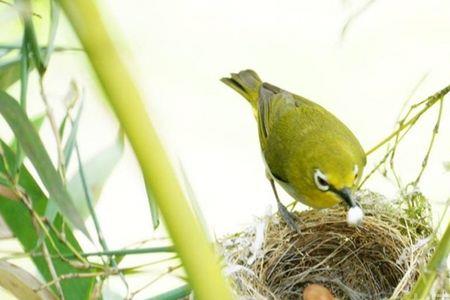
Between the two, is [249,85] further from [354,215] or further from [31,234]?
[31,234]

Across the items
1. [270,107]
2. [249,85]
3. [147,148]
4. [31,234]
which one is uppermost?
[249,85]

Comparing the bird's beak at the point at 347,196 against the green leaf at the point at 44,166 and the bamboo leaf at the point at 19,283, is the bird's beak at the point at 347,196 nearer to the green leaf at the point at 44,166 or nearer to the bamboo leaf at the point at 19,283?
the bamboo leaf at the point at 19,283

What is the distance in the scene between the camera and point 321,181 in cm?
303

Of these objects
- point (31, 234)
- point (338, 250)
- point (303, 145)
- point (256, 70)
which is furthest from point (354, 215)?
point (256, 70)

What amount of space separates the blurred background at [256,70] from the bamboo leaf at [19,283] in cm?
335

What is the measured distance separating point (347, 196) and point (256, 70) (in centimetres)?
319

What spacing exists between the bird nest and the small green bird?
84 millimetres

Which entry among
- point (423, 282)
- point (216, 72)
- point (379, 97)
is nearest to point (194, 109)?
point (216, 72)

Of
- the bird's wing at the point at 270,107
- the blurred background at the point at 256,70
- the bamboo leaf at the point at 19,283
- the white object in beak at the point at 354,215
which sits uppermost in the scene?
the blurred background at the point at 256,70

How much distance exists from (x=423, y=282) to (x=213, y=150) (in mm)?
4695

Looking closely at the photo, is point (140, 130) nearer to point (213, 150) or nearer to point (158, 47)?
point (213, 150)

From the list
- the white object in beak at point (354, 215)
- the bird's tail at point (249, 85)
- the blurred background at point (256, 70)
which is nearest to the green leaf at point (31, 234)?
the white object in beak at point (354, 215)

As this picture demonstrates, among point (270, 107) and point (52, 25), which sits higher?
point (270, 107)

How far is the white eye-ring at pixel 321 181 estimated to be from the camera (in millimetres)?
2992
